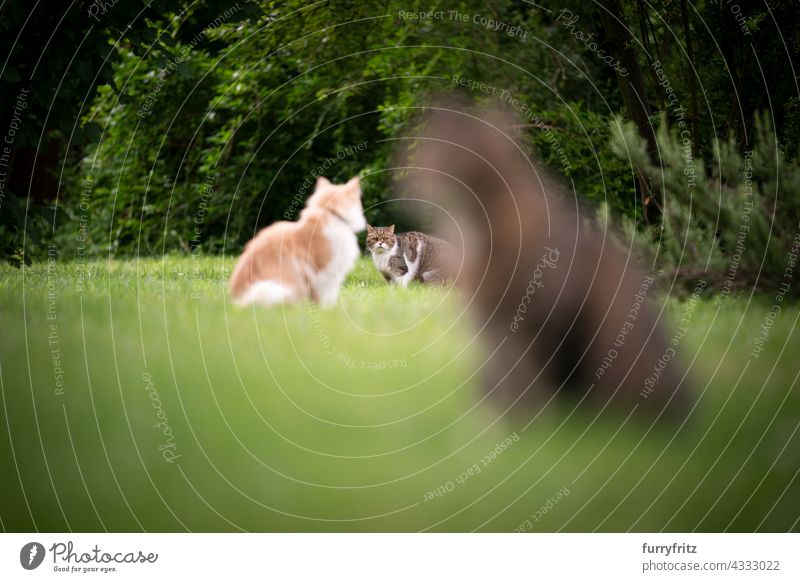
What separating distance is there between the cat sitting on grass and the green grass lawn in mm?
1476

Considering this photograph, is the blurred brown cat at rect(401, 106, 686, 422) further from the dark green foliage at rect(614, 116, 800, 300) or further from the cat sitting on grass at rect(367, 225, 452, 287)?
the cat sitting on grass at rect(367, 225, 452, 287)

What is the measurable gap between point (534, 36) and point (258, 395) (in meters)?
2.83

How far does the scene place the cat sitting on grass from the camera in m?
4.39

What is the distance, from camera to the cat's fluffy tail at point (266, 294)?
141 inches

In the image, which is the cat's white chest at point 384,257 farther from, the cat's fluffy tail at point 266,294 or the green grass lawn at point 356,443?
the green grass lawn at point 356,443

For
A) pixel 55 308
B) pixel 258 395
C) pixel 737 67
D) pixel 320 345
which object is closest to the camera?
pixel 258 395

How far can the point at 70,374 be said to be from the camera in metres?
2.58

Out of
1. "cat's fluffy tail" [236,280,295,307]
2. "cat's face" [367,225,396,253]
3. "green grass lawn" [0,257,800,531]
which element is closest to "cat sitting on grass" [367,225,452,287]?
"cat's face" [367,225,396,253]

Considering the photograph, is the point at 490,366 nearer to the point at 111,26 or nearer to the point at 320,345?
the point at 320,345

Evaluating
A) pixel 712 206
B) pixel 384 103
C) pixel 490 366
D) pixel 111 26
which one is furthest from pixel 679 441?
pixel 384 103

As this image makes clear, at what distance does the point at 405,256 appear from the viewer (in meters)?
4.46

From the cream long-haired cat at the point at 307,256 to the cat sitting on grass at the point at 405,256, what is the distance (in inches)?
17.8
